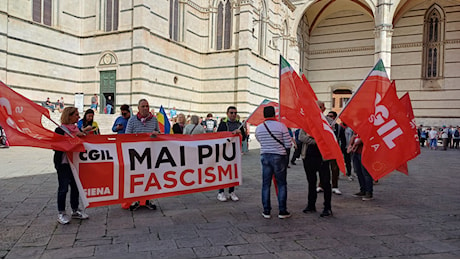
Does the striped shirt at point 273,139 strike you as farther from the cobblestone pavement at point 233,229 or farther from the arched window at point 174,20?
the arched window at point 174,20

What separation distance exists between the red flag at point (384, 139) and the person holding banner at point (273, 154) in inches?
63.9

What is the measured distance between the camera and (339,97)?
32.5 meters

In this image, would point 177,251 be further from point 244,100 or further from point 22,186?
point 244,100

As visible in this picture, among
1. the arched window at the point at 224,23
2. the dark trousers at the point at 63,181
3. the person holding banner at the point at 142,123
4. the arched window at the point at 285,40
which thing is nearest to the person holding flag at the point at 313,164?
the person holding banner at the point at 142,123

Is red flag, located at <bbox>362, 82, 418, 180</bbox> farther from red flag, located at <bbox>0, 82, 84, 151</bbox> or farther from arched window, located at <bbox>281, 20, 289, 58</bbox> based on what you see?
arched window, located at <bbox>281, 20, 289, 58</bbox>

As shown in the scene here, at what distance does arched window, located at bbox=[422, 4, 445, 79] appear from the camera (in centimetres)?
2784

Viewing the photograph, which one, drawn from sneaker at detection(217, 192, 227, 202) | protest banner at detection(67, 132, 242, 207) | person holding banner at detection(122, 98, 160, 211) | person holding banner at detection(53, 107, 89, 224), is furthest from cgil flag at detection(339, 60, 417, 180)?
person holding banner at detection(53, 107, 89, 224)

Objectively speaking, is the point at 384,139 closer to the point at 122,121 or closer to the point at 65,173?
the point at 122,121

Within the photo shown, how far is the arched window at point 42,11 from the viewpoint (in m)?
17.4

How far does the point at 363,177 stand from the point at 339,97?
27362 mm

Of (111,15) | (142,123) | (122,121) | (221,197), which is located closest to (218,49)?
(111,15)

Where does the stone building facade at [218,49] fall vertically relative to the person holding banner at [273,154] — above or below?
above

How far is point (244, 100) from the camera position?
73.3ft

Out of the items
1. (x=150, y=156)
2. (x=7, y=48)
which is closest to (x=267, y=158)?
(x=150, y=156)
